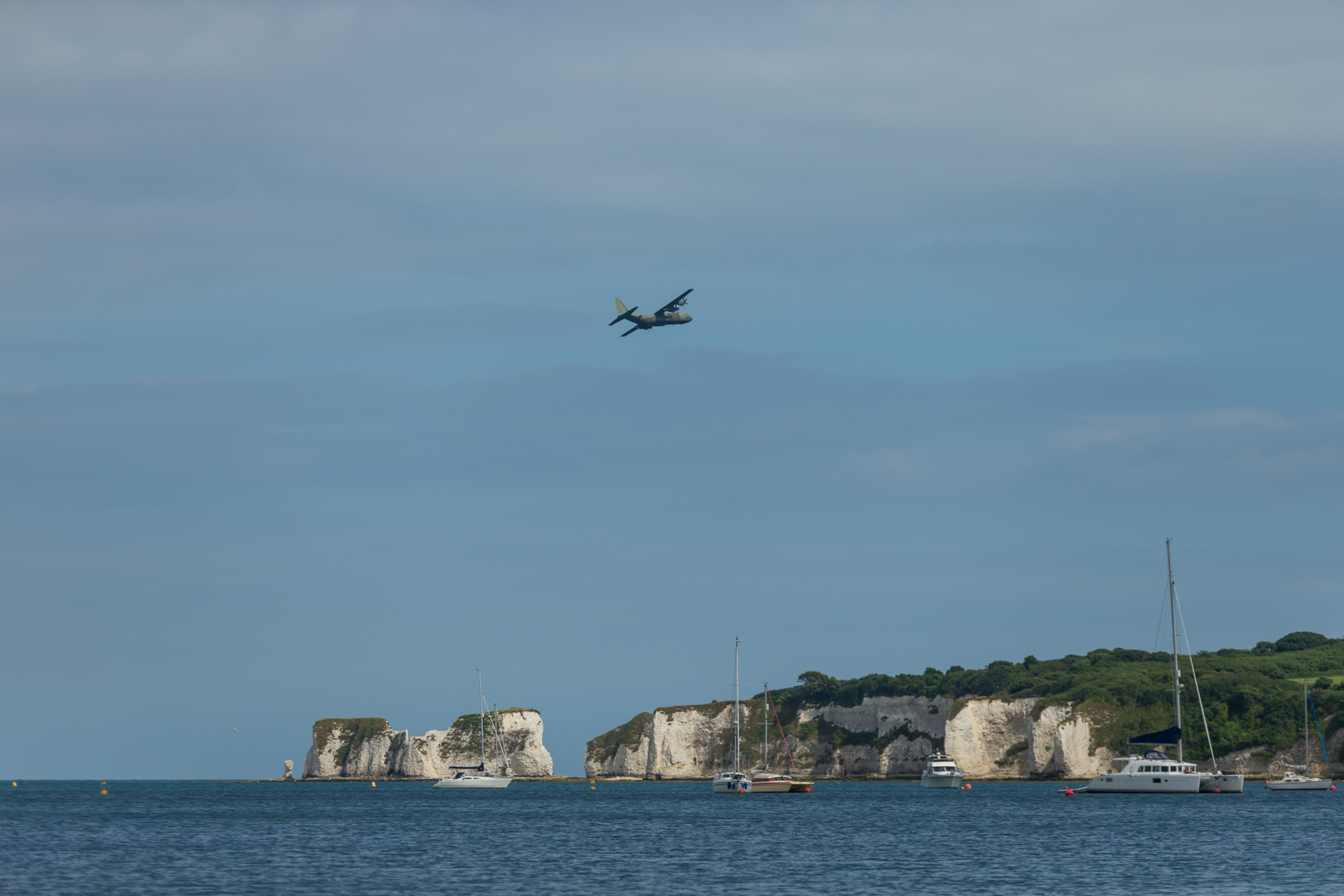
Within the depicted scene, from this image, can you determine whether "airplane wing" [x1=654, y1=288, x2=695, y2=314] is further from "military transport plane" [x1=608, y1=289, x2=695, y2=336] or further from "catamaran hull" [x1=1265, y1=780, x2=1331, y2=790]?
"catamaran hull" [x1=1265, y1=780, x2=1331, y2=790]

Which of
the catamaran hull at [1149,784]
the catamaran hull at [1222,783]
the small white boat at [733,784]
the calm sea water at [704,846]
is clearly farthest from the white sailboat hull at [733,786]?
the catamaran hull at [1222,783]

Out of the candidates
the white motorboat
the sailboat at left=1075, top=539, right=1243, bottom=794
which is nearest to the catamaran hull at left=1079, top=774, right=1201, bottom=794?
the sailboat at left=1075, top=539, right=1243, bottom=794

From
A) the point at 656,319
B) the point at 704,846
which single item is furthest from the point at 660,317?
the point at 704,846

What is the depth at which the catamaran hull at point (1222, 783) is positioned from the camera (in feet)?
364

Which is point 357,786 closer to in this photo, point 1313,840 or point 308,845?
point 308,845

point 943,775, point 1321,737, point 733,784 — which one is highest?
point 1321,737

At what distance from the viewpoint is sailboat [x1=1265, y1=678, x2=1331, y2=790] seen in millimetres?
116062

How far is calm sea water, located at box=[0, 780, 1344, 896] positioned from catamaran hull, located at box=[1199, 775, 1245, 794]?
88 centimetres

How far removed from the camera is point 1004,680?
555ft

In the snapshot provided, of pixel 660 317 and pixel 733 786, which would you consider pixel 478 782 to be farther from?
pixel 660 317

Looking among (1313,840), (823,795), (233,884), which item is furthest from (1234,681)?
(233,884)

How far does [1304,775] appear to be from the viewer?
12694cm

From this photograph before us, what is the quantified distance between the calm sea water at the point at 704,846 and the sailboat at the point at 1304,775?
934mm

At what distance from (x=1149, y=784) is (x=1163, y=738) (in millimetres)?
4327
